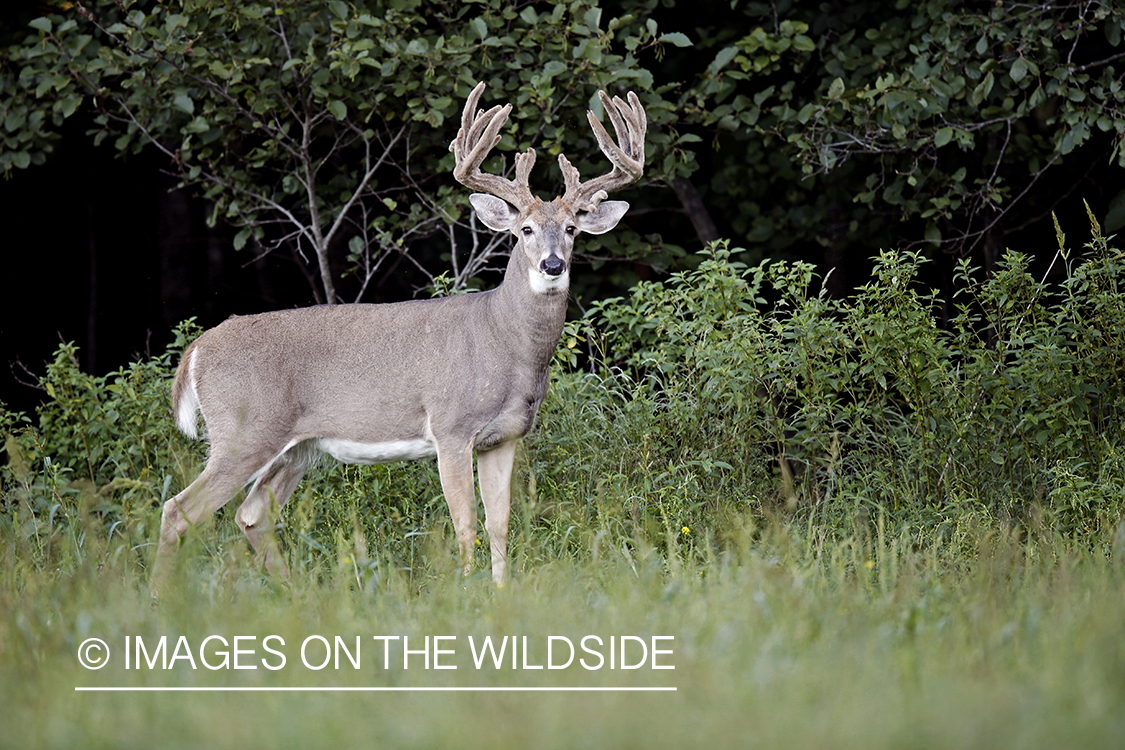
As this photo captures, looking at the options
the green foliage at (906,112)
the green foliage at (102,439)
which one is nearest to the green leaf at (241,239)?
the green foliage at (102,439)

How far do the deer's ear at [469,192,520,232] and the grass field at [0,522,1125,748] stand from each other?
182 centimetres

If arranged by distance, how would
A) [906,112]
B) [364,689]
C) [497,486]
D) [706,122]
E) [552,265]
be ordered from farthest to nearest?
[706,122] < [906,112] < [497,486] < [552,265] < [364,689]

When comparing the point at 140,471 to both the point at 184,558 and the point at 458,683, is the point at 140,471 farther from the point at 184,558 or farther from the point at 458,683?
the point at 458,683

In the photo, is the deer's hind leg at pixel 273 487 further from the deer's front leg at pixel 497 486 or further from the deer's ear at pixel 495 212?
the deer's ear at pixel 495 212

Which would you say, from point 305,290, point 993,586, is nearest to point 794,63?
point 993,586

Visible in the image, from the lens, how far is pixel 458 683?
2.95 meters

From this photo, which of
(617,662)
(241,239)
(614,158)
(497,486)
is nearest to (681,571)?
(617,662)

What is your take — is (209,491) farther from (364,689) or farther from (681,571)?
(364,689)

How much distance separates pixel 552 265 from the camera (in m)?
4.98

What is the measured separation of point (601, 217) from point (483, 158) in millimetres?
595

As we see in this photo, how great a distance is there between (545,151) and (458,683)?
189 inches

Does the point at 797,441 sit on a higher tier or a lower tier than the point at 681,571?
higher

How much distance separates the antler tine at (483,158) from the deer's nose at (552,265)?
389 mm

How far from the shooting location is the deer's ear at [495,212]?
536 cm
